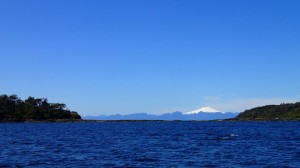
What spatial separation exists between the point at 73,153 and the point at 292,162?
31.9 meters

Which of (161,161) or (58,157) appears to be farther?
(58,157)

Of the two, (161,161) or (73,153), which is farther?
(73,153)

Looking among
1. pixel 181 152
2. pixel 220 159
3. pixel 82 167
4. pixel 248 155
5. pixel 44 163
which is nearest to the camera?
pixel 82 167

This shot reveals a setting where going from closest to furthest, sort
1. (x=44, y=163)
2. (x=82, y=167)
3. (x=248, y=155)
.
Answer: (x=82, y=167), (x=44, y=163), (x=248, y=155)

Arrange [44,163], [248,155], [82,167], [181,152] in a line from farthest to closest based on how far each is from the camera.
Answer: [181,152]
[248,155]
[44,163]
[82,167]

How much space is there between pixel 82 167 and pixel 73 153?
15993 mm

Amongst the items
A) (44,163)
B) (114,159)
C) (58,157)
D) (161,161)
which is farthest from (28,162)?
(161,161)

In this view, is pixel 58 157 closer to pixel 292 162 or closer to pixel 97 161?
pixel 97 161

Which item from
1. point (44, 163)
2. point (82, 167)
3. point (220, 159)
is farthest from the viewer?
point (220, 159)

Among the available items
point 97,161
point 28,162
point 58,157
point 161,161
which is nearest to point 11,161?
point 28,162

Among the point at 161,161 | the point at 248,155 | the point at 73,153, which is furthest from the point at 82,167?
the point at 248,155

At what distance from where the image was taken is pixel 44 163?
168 ft

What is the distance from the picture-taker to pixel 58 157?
190ft

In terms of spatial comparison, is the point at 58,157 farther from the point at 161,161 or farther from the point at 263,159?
the point at 263,159
